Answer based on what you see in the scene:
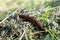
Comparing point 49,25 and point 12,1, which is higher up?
point 49,25

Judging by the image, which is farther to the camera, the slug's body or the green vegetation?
the slug's body

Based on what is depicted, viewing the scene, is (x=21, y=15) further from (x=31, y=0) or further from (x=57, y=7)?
(x=31, y=0)

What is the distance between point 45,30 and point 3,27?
1.49 feet

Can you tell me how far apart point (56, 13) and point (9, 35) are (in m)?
0.74

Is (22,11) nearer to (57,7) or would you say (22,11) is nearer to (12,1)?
(57,7)

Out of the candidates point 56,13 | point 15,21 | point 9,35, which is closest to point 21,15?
point 15,21

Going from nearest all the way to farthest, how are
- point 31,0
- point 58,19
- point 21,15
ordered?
point 21,15 < point 58,19 < point 31,0

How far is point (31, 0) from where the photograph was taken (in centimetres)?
940

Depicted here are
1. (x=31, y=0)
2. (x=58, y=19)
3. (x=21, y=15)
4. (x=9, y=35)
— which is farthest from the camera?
(x=31, y=0)

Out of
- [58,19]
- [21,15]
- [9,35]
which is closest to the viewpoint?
[9,35]

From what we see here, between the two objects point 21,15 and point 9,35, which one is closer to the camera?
point 9,35

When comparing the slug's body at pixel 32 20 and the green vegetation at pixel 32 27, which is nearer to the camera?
the green vegetation at pixel 32 27

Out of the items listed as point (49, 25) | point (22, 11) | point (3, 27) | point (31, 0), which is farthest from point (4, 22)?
point (31, 0)

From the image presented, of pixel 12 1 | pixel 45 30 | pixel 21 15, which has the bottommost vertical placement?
pixel 12 1
